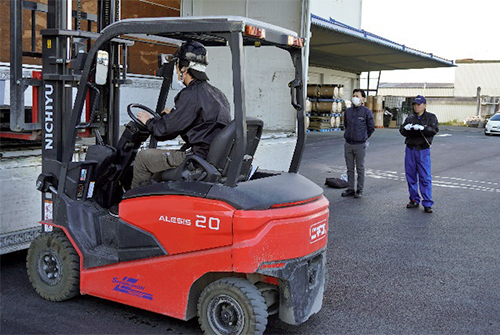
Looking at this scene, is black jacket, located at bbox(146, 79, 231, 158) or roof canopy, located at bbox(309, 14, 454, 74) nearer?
black jacket, located at bbox(146, 79, 231, 158)

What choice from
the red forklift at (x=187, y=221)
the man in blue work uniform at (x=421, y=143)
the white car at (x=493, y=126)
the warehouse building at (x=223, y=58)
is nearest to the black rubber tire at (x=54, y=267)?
the red forklift at (x=187, y=221)

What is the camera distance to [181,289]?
3.92 meters

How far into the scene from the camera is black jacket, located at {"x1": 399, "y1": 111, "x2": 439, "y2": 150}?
8.48 m

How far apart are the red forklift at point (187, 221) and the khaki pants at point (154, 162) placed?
7 centimetres

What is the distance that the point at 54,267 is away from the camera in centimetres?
450

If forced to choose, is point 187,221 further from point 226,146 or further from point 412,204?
point 412,204

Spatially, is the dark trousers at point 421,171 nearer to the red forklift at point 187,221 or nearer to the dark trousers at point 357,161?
the dark trousers at point 357,161

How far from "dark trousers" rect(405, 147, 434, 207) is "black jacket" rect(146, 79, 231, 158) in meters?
5.32

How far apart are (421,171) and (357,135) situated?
1.51m

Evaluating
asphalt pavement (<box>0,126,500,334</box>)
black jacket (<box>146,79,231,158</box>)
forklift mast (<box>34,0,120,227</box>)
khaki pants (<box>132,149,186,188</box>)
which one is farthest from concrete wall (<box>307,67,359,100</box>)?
black jacket (<box>146,79,231,158</box>)

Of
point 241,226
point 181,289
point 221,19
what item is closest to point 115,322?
point 181,289

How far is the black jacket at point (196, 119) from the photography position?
3943mm

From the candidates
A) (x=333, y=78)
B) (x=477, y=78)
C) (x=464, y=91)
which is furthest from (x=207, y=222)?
(x=464, y=91)

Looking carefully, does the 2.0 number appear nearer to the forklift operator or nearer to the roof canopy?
the forklift operator
